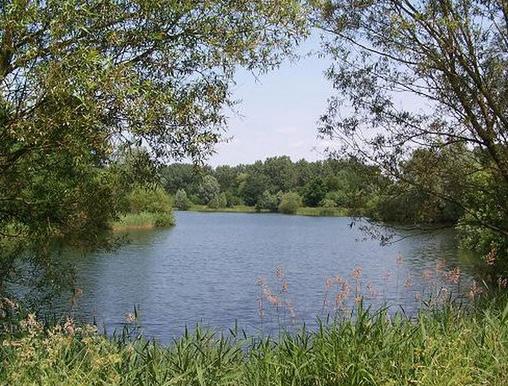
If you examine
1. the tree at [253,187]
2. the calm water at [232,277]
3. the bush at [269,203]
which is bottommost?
the calm water at [232,277]

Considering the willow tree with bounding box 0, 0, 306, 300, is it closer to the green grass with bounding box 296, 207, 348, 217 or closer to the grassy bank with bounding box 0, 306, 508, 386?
the grassy bank with bounding box 0, 306, 508, 386

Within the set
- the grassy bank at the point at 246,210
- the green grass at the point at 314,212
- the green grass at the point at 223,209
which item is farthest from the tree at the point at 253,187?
the green grass at the point at 314,212

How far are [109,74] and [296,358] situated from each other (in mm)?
3390

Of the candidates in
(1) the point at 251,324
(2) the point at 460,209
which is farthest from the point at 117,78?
(1) the point at 251,324

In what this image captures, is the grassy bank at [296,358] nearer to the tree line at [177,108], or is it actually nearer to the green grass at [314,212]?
the tree line at [177,108]

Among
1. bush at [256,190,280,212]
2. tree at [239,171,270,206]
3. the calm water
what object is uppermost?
tree at [239,171,270,206]

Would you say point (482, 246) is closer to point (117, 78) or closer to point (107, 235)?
point (107, 235)

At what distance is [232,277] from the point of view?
2723 cm

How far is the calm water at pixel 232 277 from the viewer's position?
17.1 meters

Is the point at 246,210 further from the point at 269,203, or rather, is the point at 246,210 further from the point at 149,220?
the point at 149,220

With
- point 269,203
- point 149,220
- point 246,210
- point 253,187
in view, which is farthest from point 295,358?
point 253,187

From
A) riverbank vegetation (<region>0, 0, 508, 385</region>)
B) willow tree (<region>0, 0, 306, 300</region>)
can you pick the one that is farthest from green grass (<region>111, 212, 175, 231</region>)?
willow tree (<region>0, 0, 306, 300</region>)

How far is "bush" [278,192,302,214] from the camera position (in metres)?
117

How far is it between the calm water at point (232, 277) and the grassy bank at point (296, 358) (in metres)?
1.93
